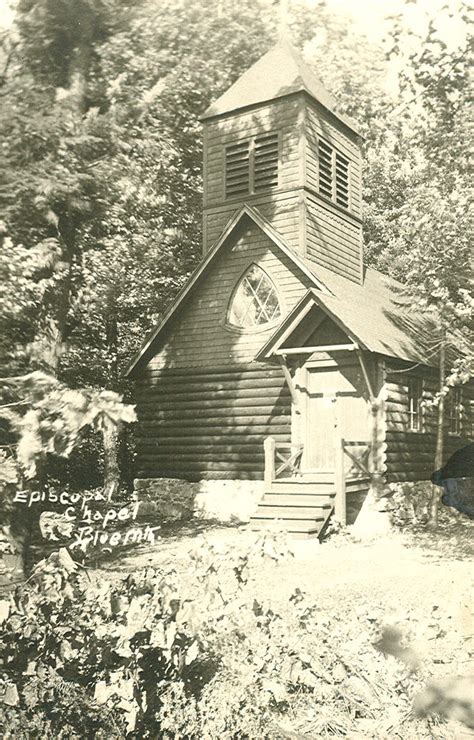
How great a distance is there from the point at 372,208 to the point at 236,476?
15.4 meters

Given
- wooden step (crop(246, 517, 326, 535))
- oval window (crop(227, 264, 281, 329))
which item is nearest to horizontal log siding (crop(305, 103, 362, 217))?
oval window (crop(227, 264, 281, 329))

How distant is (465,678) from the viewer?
506 cm

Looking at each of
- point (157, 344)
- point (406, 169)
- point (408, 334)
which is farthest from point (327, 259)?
point (406, 169)

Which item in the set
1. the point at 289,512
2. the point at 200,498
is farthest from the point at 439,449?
the point at 200,498

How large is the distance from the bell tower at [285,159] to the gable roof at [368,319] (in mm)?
863

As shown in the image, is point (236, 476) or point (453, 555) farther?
point (236, 476)

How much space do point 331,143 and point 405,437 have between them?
7.75m

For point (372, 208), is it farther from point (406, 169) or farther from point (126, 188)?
point (126, 188)

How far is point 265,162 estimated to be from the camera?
16.3m

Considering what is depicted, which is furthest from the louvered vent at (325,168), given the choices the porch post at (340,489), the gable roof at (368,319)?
the porch post at (340,489)

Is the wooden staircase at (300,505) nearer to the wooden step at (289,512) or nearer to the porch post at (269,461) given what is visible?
the wooden step at (289,512)

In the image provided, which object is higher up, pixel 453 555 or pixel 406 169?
pixel 406 169

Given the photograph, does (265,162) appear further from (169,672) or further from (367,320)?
(169,672)

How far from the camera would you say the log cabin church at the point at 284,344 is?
13.2 metres
